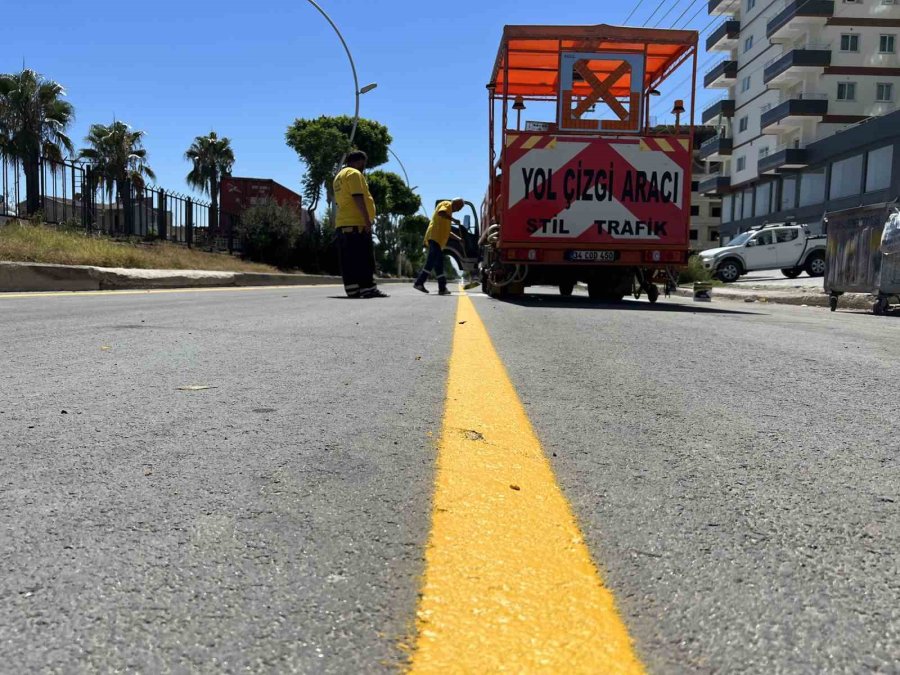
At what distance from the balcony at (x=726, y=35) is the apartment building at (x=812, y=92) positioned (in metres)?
2.50

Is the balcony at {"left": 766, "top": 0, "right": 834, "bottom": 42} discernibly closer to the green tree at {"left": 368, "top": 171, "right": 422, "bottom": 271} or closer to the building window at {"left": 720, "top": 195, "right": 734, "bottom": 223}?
the building window at {"left": 720, "top": 195, "right": 734, "bottom": 223}

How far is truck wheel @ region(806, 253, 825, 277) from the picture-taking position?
24.2 m

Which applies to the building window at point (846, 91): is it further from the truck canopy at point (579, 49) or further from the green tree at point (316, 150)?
the truck canopy at point (579, 49)

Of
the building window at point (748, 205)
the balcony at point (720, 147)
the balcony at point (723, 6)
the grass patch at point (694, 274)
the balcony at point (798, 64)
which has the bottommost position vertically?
the grass patch at point (694, 274)

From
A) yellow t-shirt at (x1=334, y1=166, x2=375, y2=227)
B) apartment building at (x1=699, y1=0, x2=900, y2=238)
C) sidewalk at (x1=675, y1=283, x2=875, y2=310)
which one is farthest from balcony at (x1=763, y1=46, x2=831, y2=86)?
yellow t-shirt at (x1=334, y1=166, x2=375, y2=227)

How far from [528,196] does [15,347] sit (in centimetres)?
712

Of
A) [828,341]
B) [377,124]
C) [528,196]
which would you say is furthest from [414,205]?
[828,341]

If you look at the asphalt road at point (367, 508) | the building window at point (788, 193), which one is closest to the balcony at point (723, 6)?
the building window at point (788, 193)

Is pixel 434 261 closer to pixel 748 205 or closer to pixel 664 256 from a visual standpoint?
pixel 664 256

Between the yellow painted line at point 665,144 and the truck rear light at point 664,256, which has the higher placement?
the yellow painted line at point 665,144

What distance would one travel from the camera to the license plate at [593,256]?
1002 cm

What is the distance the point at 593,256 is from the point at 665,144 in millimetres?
1806

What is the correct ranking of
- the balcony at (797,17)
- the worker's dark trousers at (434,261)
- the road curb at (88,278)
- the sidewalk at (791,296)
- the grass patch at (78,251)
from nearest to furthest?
1. the road curb at (88,278)
2. the grass patch at (78,251)
3. the sidewalk at (791,296)
4. the worker's dark trousers at (434,261)
5. the balcony at (797,17)

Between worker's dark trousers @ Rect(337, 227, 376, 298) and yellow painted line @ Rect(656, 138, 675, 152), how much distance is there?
4.14m
